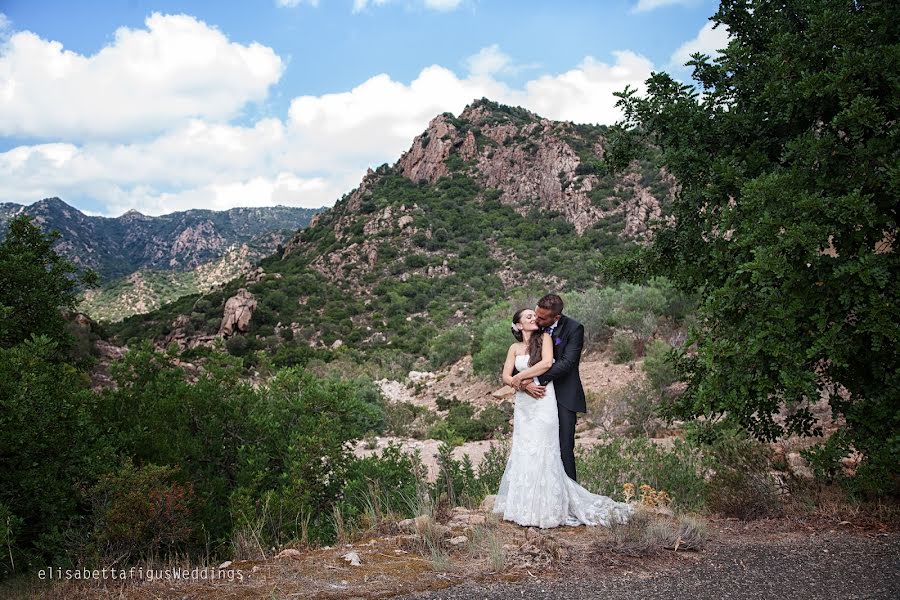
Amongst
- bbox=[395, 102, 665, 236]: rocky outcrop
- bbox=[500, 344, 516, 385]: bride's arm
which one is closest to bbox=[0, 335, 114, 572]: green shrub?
bbox=[500, 344, 516, 385]: bride's arm

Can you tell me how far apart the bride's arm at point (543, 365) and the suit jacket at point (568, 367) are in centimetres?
8

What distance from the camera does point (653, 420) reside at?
42.0 feet

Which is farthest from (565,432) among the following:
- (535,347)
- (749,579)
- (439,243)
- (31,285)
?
(439,243)

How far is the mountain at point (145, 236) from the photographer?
66750 millimetres

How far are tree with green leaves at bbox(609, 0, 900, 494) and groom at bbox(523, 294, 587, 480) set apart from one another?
42.0 inches

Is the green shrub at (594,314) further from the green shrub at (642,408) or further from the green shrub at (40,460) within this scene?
the green shrub at (40,460)

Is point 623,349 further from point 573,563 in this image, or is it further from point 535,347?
point 573,563

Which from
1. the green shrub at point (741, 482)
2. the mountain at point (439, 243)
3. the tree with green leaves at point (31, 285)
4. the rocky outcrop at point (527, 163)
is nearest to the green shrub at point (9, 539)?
the tree with green leaves at point (31, 285)

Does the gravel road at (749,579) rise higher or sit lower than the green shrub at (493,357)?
lower

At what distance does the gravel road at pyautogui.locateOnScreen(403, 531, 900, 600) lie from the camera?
3527 millimetres

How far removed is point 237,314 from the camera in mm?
33000

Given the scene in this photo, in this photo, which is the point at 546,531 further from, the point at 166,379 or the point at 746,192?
the point at 166,379

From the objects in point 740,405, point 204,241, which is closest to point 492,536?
point 740,405

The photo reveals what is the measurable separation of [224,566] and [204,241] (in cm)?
8187
